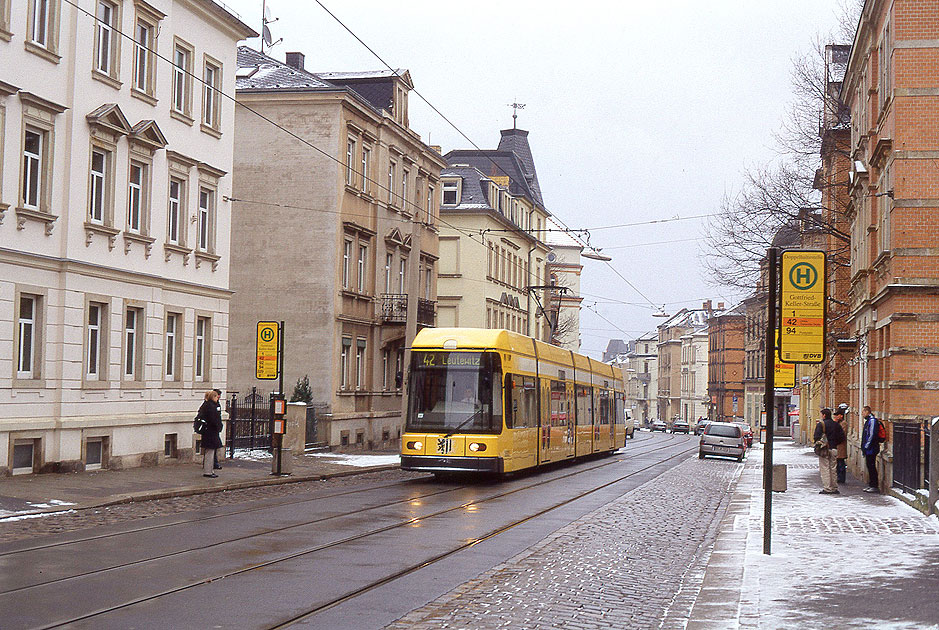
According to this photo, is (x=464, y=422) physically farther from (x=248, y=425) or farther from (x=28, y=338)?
(x=248, y=425)

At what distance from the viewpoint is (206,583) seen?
1076 centimetres

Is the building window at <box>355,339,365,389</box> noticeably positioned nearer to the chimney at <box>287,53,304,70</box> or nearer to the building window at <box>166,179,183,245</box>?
the chimney at <box>287,53,304,70</box>

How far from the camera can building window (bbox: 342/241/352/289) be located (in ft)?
139

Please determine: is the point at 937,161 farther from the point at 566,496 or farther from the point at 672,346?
the point at 672,346

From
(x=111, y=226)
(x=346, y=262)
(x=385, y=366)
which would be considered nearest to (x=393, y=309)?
(x=385, y=366)

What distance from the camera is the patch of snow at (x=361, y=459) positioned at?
108 ft

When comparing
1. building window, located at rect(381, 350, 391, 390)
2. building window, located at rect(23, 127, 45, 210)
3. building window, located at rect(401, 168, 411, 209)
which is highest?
building window, located at rect(401, 168, 411, 209)

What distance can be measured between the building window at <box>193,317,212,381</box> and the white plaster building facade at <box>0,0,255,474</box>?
0.19ft

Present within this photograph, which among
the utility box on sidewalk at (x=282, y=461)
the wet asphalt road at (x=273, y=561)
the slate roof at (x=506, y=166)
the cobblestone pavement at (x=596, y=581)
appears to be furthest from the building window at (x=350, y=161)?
the slate roof at (x=506, y=166)

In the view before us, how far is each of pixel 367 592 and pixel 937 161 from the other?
1769 cm

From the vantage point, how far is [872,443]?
24.2m

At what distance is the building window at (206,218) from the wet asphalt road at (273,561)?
12.1m

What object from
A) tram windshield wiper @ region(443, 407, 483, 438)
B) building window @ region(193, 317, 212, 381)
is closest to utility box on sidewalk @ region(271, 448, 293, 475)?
tram windshield wiper @ region(443, 407, 483, 438)

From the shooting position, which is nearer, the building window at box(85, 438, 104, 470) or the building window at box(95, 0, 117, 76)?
the building window at box(85, 438, 104, 470)
